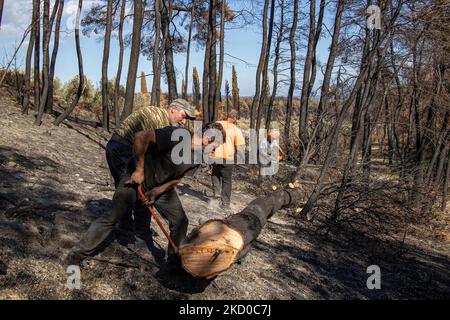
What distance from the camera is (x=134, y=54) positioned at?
11875mm

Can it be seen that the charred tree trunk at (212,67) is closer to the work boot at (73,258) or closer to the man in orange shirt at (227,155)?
the man in orange shirt at (227,155)

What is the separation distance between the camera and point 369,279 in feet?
19.5

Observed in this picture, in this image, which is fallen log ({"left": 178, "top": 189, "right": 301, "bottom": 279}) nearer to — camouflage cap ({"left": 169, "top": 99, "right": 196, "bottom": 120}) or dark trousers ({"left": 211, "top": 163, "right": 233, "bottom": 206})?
camouflage cap ({"left": 169, "top": 99, "right": 196, "bottom": 120})

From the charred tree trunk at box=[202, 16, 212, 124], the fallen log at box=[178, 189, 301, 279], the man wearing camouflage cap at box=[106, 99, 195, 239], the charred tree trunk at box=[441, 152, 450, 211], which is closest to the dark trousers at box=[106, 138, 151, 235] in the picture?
the man wearing camouflage cap at box=[106, 99, 195, 239]

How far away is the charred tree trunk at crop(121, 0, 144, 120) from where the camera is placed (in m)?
11.6

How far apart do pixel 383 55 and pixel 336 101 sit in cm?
246

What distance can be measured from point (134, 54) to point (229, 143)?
5149mm

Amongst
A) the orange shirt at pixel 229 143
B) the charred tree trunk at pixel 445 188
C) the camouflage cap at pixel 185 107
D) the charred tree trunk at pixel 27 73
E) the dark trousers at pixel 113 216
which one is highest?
the charred tree trunk at pixel 27 73

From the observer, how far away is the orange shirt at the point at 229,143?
8.12 meters

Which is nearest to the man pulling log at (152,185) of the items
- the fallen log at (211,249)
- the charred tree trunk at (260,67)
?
the fallen log at (211,249)

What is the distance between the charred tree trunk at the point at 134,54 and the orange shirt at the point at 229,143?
4.53m

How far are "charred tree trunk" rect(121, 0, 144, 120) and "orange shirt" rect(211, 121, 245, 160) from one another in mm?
4527

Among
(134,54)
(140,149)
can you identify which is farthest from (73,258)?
(134,54)
